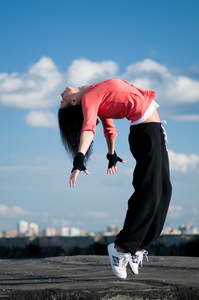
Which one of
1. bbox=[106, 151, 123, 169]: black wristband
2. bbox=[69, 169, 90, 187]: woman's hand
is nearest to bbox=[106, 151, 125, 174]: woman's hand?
bbox=[106, 151, 123, 169]: black wristband

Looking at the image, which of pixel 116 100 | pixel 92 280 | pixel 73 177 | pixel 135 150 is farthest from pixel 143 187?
pixel 92 280

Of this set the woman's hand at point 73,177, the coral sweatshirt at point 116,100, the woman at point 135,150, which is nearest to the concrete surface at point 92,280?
the woman at point 135,150

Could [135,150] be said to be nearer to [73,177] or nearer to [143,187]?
[143,187]

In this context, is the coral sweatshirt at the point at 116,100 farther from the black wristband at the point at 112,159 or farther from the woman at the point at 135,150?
the black wristband at the point at 112,159

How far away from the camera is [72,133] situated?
409 cm

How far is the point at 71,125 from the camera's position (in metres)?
4.07

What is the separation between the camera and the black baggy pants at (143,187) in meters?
3.66

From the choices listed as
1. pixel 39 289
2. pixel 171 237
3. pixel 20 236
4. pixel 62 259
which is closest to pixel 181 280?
pixel 39 289

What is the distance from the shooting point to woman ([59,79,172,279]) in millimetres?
3654

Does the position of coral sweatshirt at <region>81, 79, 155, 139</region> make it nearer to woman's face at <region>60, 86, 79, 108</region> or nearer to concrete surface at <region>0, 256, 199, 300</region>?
woman's face at <region>60, 86, 79, 108</region>

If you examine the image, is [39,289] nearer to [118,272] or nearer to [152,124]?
[118,272]

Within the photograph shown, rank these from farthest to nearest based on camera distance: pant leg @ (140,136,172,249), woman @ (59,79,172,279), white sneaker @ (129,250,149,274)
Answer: white sneaker @ (129,250,149,274)
pant leg @ (140,136,172,249)
woman @ (59,79,172,279)

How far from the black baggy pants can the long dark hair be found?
48 cm

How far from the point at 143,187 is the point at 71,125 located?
2.79 ft
